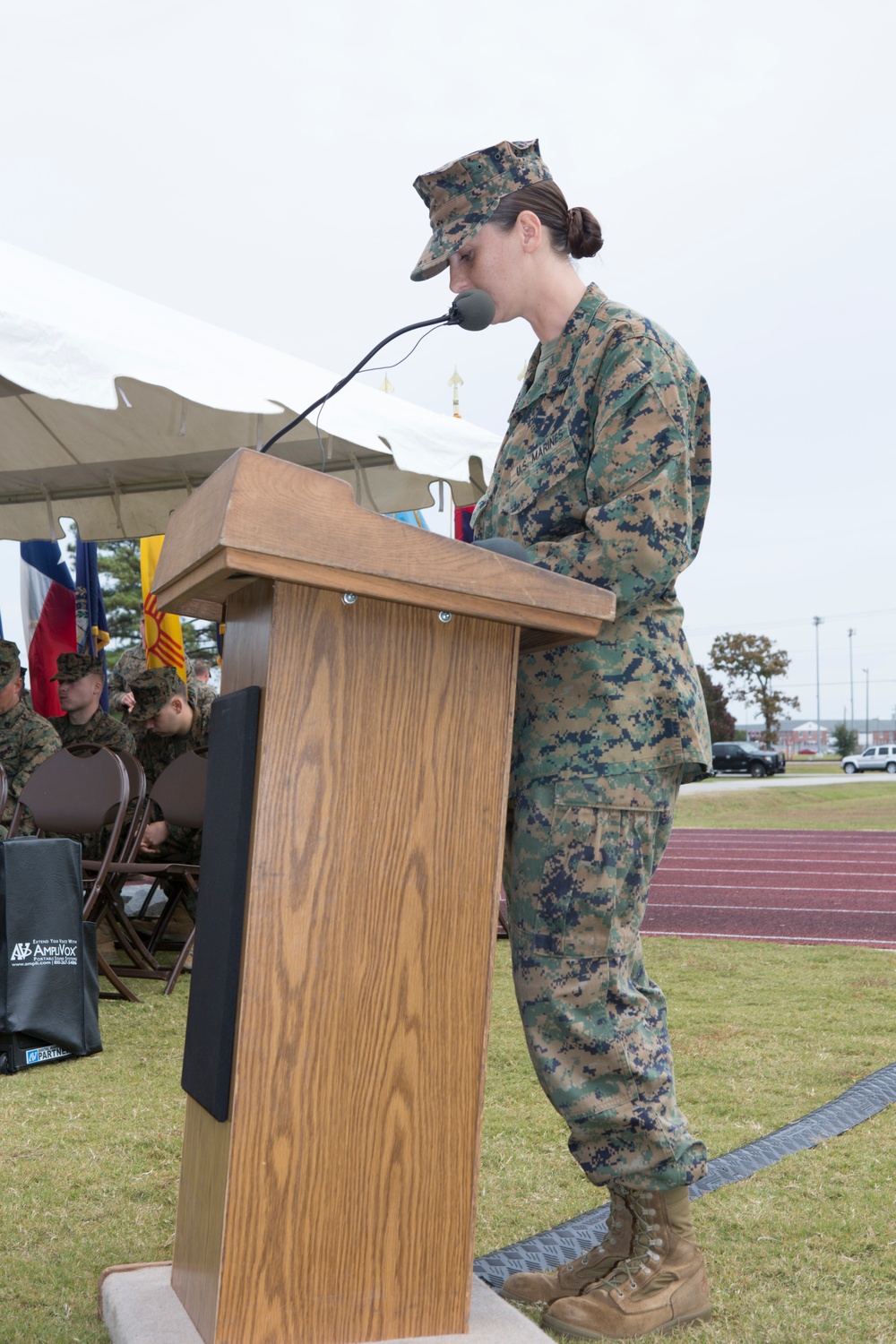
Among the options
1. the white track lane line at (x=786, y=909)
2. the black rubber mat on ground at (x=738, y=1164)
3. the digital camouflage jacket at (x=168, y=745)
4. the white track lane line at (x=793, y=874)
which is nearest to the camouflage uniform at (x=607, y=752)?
the black rubber mat on ground at (x=738, y=1164)

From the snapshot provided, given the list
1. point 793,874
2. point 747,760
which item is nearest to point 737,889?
point 793,874

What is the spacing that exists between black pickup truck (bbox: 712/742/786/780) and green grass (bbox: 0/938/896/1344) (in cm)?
4114

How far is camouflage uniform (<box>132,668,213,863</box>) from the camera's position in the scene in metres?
5.81

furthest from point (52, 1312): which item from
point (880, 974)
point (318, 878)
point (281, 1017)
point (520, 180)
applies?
point (880, 974)

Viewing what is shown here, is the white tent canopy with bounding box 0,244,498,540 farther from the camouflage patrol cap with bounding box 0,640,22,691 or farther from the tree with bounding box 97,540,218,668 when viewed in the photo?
the tree with bounding box 97,540,218,668

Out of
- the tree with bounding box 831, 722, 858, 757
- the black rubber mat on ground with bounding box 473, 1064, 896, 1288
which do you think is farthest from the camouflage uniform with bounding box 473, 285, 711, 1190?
the tree with bounding box 831, 722, 858, 757

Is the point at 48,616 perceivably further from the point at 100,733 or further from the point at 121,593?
the point at 121,593

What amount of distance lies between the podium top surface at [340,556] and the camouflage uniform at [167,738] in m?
4.23

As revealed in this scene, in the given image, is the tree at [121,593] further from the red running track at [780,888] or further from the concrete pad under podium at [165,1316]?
the concrete pad under podium at [165,1316]

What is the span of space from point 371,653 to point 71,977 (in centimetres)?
290

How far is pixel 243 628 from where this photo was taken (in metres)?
1.78

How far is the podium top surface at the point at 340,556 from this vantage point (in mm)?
1463

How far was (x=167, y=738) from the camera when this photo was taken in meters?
6.46

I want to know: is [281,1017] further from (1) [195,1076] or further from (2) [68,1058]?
(2) [68,1058]
